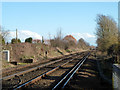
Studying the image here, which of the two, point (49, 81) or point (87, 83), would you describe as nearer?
point (87, 83)

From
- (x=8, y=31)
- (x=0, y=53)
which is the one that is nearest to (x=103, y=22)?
(x=8, y=31)

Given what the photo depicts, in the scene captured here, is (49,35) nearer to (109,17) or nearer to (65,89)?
Answer: (109,17)

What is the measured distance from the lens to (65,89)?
9.60 metres

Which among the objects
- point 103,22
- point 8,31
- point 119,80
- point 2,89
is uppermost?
point 103,22

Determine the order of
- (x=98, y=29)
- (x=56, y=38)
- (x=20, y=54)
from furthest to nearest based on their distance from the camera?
(x=56, y=38), (x=98, y=29), (x=20, y=54)

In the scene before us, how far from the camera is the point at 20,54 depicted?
32.1m

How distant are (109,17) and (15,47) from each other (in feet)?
61.4

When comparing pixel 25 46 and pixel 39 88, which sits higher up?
pixel 25 46

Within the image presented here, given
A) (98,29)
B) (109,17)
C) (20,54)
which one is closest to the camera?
(20,54)

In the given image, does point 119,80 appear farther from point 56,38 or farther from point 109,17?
point 56,38

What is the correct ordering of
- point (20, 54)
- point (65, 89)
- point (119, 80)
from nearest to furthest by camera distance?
1. point (119, 80)
2. point (65, 89)
3. point (20, 54)

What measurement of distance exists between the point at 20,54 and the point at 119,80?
25.9 m

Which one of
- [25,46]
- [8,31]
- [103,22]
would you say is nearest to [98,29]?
[103,22]

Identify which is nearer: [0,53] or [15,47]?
[0,53]
